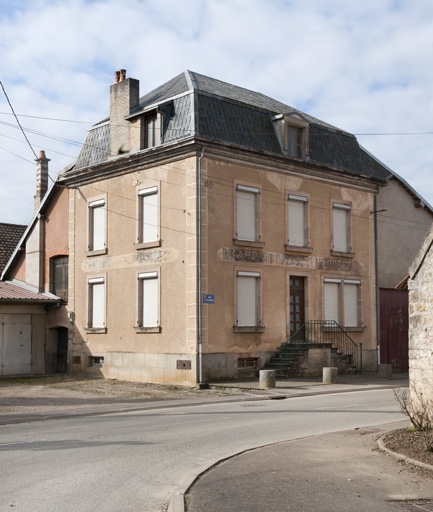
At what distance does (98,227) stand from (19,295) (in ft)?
14.3

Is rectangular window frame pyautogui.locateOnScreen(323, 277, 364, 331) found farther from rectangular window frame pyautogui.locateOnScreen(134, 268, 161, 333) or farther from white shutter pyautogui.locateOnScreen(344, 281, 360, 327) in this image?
rectangular window frame pyautogui.locateOnScreen(134, 268, 161, 333)

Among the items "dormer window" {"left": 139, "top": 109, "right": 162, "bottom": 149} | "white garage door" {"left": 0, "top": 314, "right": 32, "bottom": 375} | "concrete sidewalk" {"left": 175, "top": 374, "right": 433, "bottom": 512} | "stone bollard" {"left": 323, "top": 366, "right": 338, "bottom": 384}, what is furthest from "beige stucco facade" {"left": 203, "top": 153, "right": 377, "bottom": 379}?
"concrete sidewalk" {"left": 175, "top": 374, "right": 433, "bottom": 512}

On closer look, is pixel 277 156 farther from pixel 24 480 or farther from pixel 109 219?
pixel 24 480

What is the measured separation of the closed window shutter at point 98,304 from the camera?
90.7 ft

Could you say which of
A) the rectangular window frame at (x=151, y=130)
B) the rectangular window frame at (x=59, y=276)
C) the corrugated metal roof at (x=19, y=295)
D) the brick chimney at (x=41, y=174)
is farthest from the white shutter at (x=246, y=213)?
the brick chimney at (x=41, y=174)

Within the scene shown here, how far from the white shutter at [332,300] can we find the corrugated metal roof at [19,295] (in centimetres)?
1078

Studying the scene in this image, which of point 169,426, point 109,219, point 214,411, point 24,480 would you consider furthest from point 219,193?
point 24,480

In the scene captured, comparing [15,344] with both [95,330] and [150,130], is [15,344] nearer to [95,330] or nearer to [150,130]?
[95,330]

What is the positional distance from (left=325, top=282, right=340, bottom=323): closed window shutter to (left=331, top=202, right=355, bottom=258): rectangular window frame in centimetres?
128

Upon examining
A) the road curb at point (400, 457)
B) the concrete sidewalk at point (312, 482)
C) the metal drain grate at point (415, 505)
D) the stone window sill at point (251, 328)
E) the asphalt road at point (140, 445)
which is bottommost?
the asphalt road at point (140, 445)

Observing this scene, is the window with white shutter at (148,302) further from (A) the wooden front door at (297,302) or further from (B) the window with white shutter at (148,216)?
(A) the wooden front door at (297,302)

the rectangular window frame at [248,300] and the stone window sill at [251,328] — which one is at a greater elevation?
the rectangular window frame at [248,300]

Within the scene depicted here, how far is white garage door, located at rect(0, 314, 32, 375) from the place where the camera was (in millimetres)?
28500

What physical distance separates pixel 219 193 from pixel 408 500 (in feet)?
59.0
